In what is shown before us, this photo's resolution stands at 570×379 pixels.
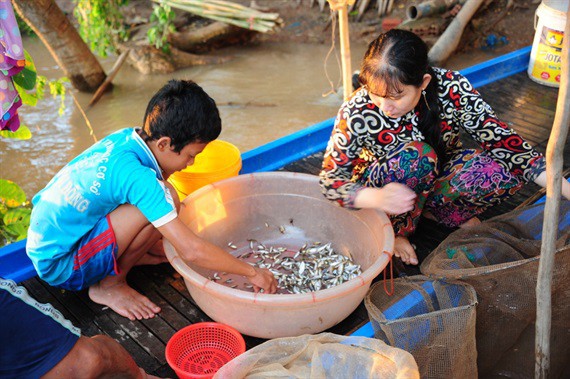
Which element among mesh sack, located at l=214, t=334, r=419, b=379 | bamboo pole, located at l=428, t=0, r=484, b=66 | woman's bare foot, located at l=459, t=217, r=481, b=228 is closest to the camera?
mesh sack, located at l=214, t=334, r=419, b=379

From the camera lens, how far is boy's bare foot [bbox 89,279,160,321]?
252 cm

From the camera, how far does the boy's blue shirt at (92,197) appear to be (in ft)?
7.34

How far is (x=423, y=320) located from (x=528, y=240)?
794 mm

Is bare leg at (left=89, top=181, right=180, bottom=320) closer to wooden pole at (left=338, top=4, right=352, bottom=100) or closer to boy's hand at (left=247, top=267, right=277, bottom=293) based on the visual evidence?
boy's hand at (left=247, top=267, right=277, bottom=293)

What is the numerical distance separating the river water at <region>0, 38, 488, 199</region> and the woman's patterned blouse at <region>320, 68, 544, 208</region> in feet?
10.4

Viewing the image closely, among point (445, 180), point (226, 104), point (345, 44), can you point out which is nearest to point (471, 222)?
point (445, 180)

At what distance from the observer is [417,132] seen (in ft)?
8.42

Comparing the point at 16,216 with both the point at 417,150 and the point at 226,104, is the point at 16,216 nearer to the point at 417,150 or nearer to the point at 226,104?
the point at 417,150

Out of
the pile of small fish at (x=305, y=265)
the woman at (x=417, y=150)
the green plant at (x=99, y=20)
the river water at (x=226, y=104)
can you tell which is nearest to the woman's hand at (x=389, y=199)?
the woman at (x=417, y=150)

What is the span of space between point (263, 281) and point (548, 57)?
3.64m

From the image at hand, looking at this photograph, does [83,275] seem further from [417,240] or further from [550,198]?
[550,198]

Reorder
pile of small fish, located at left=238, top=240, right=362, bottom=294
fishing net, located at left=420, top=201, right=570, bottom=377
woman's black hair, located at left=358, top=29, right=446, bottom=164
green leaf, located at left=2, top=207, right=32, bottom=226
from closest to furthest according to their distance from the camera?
1. fishing net, located at left=420, top=201, right=570, bottom=377
2. woman's black hair, located at left=358, top=29, right=446, bottom=164
3. pile of small fish, located at left=238, top=240, right=362, bottom=294
4. green leaf, located at left=2, top=207, right=32, bottom=226

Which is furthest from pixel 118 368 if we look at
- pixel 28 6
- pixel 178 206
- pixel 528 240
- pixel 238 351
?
pixel 28 6

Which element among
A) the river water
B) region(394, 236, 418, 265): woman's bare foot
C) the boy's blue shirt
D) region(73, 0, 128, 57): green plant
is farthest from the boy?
region(73, 0, 128, 57): green plant
